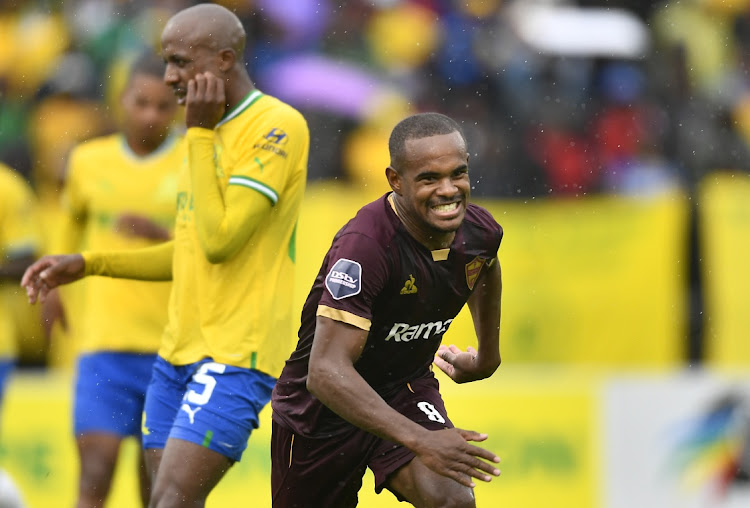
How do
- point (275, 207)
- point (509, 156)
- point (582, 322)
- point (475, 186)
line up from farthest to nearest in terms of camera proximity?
point (509, 156) < point (475, 186) < point (582, 322) < point (275, 207)

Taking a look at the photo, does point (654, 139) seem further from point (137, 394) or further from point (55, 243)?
point (137, 394)

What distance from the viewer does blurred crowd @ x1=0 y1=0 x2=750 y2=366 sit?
38.3 feet

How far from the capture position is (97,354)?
6.92m

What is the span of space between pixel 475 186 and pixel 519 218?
714 mm

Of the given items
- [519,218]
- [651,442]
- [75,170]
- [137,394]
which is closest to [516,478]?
[651,442]

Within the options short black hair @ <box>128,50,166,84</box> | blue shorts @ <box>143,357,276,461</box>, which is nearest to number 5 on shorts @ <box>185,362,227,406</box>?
blue shorts @ <box>143,357,276,461</box>

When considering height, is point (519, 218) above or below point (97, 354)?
above

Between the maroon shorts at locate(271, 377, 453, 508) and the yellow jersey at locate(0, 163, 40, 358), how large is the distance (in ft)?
9.44

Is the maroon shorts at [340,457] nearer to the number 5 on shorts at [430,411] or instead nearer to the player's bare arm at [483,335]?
the number 5 on shorts at [430,411]

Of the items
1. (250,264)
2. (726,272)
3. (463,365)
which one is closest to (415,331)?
(463,365)

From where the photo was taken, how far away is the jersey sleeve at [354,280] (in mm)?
4621

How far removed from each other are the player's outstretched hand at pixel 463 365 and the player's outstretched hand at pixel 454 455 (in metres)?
1.05

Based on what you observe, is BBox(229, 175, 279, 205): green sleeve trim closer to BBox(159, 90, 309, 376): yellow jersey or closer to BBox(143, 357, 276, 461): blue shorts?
BBox(159, 90, 309, 376): yellow jersey

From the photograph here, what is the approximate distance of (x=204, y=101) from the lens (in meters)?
5.44
